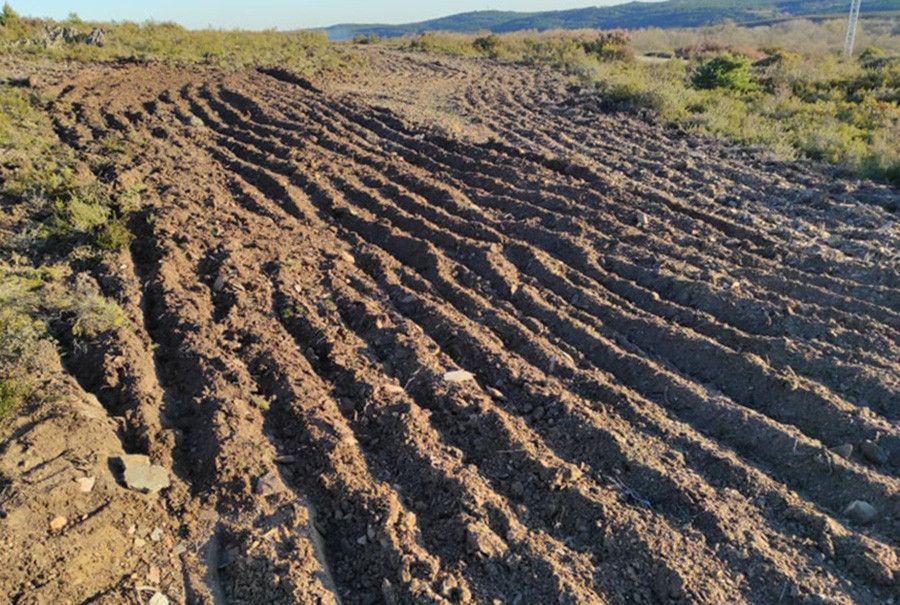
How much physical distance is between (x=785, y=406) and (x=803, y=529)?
44.4 inches

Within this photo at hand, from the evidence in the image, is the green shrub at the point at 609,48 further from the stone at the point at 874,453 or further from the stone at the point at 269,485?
the stone at the point at 269,485

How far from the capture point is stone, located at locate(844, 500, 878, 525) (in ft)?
11.7

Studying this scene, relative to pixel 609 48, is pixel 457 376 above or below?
below

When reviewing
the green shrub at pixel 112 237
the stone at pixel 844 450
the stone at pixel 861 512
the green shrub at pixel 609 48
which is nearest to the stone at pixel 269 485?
the stone at pixel 861 512

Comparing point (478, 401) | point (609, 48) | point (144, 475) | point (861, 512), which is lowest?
point (861, 512)

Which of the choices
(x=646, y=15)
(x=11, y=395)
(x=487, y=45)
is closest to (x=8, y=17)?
(x=487, y=45)

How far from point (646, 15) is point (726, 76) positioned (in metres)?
92.1

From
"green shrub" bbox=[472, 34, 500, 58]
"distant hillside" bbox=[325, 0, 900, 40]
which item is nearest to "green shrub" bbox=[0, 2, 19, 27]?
"green shrub" bbox=[472, 34, 500, 58]

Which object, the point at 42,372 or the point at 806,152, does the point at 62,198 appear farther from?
the point at 806,152

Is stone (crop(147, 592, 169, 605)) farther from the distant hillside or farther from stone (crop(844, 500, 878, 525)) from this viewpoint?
the distant hillside

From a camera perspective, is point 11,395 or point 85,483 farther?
point 11,395

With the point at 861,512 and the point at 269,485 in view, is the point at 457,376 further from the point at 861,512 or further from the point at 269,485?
the point at 861,512

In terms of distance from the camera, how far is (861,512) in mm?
3590

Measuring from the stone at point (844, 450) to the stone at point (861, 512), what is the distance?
0.38 metres
